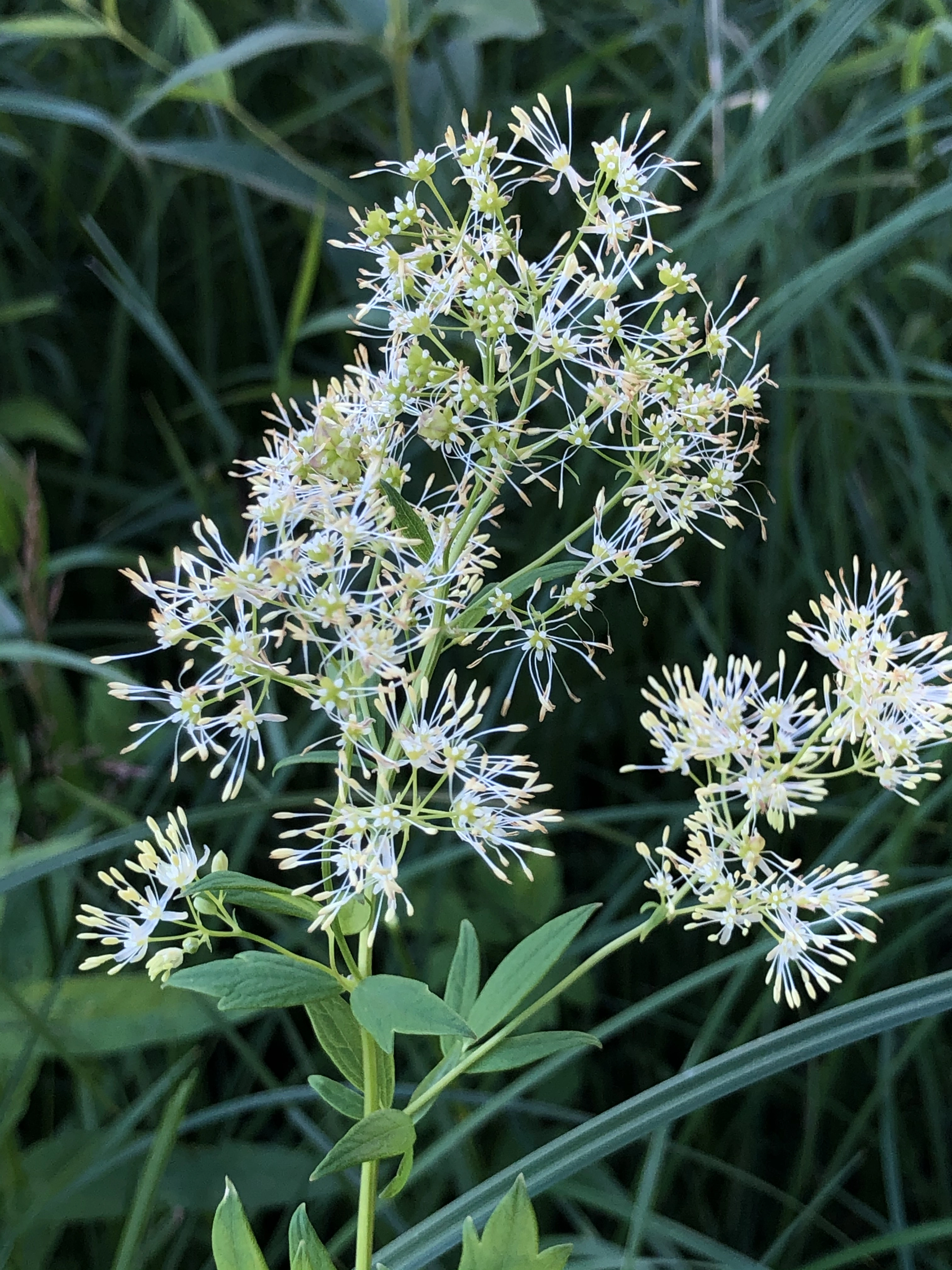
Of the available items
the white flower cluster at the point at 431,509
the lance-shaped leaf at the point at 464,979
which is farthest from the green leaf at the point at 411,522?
the lance-shaped leaf at the point at 464,979

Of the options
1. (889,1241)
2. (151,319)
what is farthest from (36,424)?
(889,1241)

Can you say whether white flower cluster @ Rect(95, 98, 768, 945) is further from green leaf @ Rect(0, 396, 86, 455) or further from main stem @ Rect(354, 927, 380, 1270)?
green leaf @ Rect(0, 396, 86, 455)

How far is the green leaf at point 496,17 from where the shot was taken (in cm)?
151

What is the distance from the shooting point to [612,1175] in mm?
1431

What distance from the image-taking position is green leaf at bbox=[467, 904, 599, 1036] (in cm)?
71

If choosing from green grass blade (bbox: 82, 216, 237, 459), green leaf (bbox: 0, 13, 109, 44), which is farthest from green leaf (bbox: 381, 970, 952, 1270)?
green leaf (bbox: 0, 13, 109, 44)

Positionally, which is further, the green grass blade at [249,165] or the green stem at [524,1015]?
the green grass blade at [249,165]

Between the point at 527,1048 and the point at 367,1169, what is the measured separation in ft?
0.41

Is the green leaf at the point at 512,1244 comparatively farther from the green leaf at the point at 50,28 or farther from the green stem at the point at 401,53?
the green leaf at the point at 50,28

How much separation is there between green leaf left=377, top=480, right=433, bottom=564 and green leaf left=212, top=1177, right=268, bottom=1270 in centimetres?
44

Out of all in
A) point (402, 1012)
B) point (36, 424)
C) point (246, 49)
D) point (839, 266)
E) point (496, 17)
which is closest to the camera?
point (402, 1012)

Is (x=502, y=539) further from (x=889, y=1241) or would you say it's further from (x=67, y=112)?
(x=889, y=1241)

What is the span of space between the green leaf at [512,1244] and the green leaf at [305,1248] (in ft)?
0.29

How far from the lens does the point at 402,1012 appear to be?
62 centimetres
